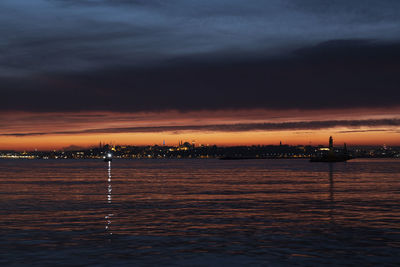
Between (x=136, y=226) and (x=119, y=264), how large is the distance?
409 inches

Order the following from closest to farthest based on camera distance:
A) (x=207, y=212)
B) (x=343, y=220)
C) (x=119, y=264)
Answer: (x=119, y=264)
(x=343, y=220)
(x=207, y=212)

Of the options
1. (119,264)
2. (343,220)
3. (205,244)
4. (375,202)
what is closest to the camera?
(119,264)

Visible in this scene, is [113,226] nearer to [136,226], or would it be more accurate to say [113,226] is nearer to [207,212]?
[136,226]

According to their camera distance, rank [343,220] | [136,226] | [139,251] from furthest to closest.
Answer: [343,220], [136,226], [139,251]

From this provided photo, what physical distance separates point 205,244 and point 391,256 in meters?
8.60

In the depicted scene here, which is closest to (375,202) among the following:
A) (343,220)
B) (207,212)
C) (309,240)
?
(343,220)

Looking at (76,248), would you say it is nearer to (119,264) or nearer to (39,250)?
(39,250)

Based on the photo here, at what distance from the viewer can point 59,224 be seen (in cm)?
3144

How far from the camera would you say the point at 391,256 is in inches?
847

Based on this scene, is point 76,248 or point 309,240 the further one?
point 309,240

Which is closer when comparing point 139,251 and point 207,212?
point 139,251

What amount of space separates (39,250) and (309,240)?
525 inches

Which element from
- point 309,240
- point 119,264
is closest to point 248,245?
point 309,240

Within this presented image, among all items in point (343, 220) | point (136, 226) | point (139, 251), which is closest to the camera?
point (139, 251)
